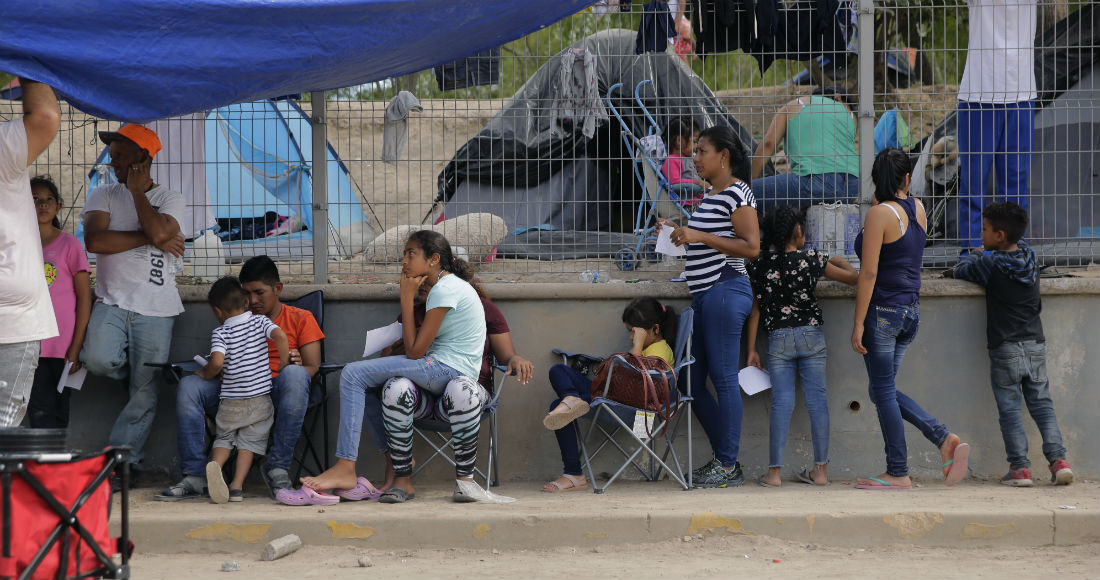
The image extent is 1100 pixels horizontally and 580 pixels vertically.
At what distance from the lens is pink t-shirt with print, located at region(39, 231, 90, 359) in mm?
6059

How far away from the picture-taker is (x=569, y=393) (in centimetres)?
630

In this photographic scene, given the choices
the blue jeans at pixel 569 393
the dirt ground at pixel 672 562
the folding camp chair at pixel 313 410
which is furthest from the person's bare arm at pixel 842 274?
the folding camp chair at pixel 313 410

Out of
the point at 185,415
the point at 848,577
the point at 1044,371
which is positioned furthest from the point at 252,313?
the point at 1044,371

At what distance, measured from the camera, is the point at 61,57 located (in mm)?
4656

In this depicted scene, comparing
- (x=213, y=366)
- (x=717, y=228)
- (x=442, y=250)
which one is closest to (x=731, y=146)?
(x=717, y=228)

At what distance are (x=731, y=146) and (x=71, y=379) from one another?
4.14 meters

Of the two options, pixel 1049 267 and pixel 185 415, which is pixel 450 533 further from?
pixel 1049 267

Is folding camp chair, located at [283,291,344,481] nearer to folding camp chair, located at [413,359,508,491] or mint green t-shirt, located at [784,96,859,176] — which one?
folding camp chair, located at [413,359,508,491]

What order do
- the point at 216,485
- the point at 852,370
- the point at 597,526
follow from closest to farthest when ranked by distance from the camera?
the point at 597,526 → the point at 216,485 → the point at 852,370

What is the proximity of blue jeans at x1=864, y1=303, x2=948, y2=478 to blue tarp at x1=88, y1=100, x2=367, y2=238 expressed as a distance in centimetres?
339

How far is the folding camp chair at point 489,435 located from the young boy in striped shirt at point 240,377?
0.88 meters

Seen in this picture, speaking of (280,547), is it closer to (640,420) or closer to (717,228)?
(640,420)

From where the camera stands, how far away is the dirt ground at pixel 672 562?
4898 mm

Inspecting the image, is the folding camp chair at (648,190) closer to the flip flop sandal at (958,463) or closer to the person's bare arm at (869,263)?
the person's bare arm at (869,263)
